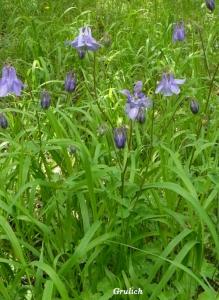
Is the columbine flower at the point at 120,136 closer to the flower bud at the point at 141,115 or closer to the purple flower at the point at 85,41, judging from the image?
the flower bud at the point at 141,115

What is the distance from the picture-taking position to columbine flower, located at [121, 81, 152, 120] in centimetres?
235

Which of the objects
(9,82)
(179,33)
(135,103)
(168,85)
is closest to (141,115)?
(135,103)

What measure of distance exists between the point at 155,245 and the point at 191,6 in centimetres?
307

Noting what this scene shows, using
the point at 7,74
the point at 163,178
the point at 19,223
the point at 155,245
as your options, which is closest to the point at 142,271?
the point at 155,245

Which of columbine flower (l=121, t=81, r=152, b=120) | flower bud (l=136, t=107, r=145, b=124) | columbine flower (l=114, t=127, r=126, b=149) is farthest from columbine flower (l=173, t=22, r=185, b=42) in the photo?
columbine flower (l=114, t=127, r=126, b=149)

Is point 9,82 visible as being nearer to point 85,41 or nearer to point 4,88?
point 4,88

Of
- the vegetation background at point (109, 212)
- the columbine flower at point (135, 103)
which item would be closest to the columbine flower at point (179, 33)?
the vegetation background at point (109, 212)

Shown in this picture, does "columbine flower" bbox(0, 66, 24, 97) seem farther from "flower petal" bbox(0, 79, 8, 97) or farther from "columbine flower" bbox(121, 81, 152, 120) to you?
"columbine flower" bbox(121, 81, 152, 120)

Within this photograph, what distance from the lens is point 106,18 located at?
5.25 meters

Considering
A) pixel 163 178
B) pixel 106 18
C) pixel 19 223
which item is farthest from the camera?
pixel 106 18

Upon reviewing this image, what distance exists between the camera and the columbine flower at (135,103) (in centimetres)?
235

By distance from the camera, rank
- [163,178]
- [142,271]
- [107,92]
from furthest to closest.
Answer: [107,92]
[163,178]
[142,271]

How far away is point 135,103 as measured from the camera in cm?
237

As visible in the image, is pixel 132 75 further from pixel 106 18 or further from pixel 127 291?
pixel 127 291
